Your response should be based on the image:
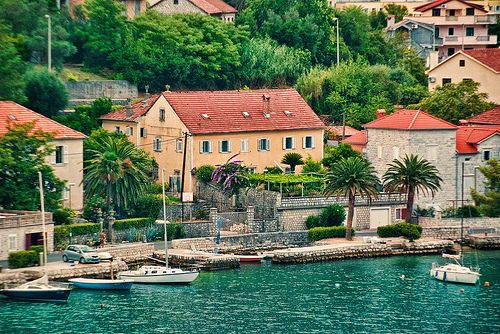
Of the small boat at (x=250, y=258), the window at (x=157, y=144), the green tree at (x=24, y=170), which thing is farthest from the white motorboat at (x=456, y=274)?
the window at (x=157, y=144)

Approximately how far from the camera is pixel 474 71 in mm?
135625

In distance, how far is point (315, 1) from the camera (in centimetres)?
14575

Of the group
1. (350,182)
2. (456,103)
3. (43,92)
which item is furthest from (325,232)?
(456,103)

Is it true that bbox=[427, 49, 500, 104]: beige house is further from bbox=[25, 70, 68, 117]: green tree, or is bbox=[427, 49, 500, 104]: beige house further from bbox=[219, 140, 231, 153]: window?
bbox=[25, 70, 68, 117]: green tree

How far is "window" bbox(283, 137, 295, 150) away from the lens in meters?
114

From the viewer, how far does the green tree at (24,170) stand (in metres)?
97.9

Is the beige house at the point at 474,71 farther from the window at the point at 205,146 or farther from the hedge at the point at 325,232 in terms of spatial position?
the hedge at the point at 325,232

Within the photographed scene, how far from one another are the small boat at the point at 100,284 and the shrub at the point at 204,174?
19.2m

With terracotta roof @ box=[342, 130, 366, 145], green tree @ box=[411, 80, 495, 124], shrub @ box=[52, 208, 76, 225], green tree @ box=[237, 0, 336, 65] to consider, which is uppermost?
green tree @ box=[237, 0, 336, 65]

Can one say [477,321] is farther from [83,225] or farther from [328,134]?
[328,134]

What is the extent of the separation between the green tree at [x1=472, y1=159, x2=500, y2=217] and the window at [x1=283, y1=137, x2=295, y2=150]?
13.5 metres

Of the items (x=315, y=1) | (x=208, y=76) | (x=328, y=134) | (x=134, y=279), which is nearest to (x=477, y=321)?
(x=134, y=279)

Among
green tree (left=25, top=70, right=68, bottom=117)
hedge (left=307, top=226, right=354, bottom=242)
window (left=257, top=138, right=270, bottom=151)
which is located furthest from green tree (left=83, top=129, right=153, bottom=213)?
green tree (left=25, top=70, right=68, bottom=117)

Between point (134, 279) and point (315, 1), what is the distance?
58.2 meters
